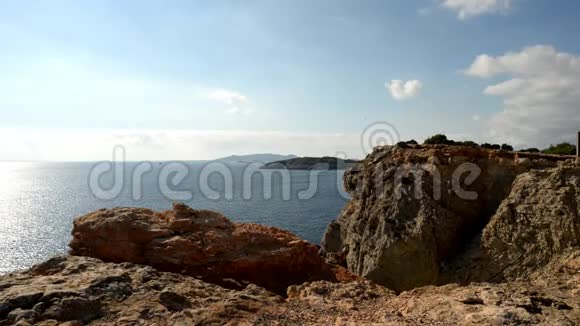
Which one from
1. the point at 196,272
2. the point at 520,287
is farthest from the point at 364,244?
the point at 520,287

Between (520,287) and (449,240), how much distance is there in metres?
12.1

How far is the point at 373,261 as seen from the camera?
2450 cm

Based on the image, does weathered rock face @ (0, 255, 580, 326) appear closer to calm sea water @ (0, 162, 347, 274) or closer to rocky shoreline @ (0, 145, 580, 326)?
rocky shoreline @ (0, 145, 580, 326)

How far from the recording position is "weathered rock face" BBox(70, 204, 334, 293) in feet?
54.2

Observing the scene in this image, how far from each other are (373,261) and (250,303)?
51.0 ft

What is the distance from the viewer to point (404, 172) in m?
26.1

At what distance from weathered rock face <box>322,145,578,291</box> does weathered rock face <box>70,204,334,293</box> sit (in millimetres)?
6649

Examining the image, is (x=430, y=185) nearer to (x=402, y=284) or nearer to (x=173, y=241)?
(x=402, y=284)

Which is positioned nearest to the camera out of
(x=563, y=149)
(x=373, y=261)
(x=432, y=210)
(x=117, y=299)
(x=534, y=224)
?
(x=117, y=299)

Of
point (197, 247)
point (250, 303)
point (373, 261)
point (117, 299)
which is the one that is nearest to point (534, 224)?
point (373, 261)

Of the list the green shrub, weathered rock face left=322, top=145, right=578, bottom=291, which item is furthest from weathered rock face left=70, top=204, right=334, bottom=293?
the green shrub

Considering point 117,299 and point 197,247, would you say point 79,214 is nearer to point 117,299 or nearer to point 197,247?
point 197,247

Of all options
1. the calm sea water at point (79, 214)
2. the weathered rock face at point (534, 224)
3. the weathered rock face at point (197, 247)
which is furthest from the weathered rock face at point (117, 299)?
the calm sea water at point (79, 214)

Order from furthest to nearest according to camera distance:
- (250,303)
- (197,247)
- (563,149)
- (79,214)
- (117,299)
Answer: (79,214)
(563,149)
(197,247)
(250,303)
(117,299)
